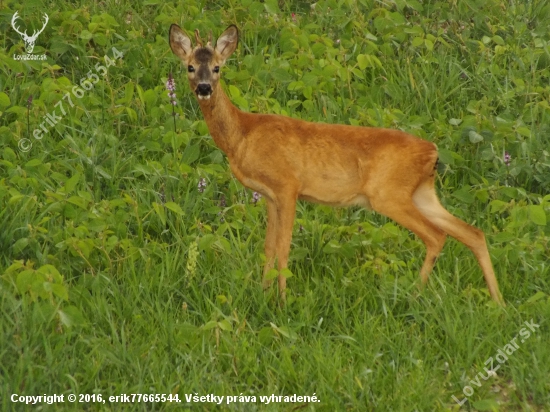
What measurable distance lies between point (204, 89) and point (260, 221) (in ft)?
4.43

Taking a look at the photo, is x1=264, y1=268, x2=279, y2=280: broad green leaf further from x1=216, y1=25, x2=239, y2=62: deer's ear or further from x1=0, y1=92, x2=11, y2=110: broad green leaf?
x1=0, y1=92, x2=11, y2=110: broad green leaf

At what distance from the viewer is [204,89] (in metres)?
7.05

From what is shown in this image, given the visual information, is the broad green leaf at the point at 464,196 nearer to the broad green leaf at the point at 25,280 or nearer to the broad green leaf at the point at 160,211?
the broad green leaf at the point at 160,211

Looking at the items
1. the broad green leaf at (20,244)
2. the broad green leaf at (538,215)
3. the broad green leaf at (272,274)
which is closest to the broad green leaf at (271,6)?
the broad green leaf at (538,215)

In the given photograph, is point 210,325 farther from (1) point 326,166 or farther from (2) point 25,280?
(1) point 326,166

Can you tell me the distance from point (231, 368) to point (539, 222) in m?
2.32

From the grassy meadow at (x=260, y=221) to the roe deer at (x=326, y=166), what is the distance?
0.25 metres

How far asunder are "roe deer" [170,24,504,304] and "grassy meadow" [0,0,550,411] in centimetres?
25

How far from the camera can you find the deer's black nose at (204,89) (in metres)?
7.05

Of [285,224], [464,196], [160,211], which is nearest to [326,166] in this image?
[285,224]

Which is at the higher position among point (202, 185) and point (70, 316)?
point (70, 316)

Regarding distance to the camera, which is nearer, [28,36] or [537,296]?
[537,296]

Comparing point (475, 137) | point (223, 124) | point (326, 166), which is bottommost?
point (475, 137)

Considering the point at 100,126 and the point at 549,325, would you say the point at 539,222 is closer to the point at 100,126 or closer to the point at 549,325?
the point at 549,325
